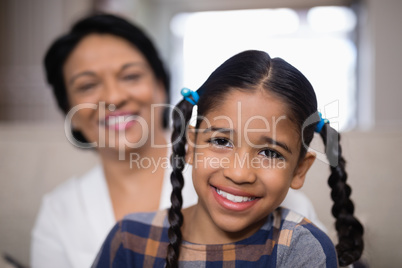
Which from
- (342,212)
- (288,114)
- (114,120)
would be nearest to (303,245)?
(342,212)

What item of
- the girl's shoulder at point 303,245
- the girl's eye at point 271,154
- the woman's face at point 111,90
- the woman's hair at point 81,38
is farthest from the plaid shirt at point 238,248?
the woman's hair at point 81,38

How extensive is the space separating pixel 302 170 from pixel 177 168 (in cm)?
19

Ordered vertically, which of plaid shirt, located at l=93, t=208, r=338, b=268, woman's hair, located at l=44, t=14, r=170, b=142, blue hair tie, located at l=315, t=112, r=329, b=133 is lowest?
plaid shirt, located at l=93, t=208, r=338, b=268

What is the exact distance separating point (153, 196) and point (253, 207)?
47 centimetres

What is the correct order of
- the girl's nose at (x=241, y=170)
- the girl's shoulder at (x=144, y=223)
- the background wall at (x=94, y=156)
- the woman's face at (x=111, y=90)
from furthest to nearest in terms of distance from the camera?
1. the woman's face at (x=111, y=90)
2. the background wall at (x=94, y=156)
3. the girl's shoulder at (x=144, y=223)
4. the girl's nose at (x=241, y=170)

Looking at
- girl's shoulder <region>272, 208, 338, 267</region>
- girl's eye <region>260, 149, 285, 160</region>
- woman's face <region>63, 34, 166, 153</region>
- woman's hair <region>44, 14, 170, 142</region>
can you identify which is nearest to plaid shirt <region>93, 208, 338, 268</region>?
girl's shoulder <region>272, 208, 338, 267</region>

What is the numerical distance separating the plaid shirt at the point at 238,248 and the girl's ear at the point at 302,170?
0.07m

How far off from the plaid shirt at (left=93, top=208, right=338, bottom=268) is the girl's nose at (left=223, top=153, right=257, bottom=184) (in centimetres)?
13

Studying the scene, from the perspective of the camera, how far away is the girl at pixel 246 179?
1.62 feet

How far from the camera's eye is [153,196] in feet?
3.10

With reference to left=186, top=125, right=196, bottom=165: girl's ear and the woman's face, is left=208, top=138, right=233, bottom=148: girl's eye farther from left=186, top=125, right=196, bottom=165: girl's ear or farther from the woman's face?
the woman's face

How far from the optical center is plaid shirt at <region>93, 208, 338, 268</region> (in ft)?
1.78

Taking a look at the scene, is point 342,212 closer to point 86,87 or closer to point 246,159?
point 246,159

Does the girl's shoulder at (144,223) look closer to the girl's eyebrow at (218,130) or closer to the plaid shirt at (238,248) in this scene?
the plaid shirt at (238,248)
